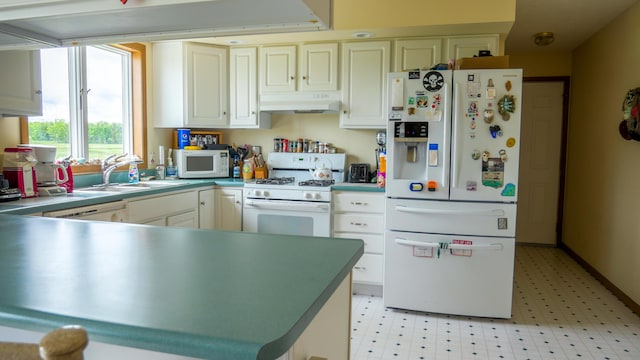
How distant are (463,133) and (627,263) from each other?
5.89ft

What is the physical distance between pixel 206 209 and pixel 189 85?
1.16m

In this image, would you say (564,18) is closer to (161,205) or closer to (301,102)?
(301,102)

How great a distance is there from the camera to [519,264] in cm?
442

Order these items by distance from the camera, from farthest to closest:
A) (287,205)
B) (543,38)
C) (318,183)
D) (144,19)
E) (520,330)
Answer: (543,38) → (318,183) → (287,205) → (520,330) → (144,19)

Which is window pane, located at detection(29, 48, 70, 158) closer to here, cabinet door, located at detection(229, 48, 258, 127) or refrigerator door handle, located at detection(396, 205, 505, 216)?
cabinet door, located at detection(229, 48, 258, 127)

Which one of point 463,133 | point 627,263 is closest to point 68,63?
point 463,133

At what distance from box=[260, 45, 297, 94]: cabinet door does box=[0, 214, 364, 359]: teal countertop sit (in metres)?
2.65

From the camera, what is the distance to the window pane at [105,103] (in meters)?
3.46

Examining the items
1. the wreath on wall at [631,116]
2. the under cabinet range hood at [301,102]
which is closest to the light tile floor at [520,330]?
the wreath on wall at [631,116]

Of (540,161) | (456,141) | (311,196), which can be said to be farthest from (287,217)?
(540,161)

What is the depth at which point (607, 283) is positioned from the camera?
3.70 m

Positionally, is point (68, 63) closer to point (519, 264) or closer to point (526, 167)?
point (519, 264)

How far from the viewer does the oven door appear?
3.52 m

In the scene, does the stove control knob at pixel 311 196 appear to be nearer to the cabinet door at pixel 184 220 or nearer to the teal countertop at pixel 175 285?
the cabinet door at pixel 184 220
